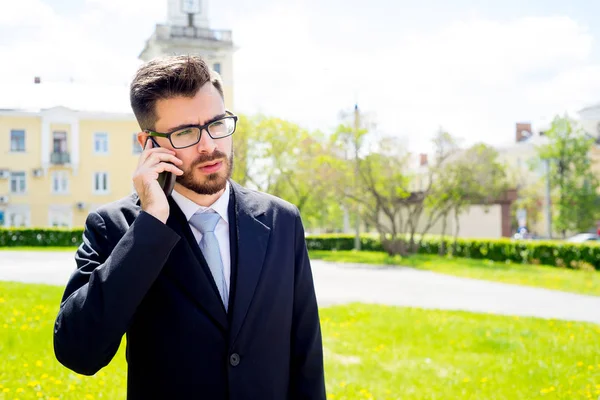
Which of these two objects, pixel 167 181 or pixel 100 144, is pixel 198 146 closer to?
pixel 167 181

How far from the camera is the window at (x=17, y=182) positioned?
35.4 metres

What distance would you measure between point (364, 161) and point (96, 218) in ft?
82.9

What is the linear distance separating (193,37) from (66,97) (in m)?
9.33

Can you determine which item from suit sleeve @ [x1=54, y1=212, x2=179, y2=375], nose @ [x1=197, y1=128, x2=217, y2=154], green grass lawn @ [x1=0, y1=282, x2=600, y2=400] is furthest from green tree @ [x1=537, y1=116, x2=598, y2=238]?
suit sleeve @ [x1=54, y1=212, x2=179, y2=375]

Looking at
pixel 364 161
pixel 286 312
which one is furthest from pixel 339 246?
pixel 286 312

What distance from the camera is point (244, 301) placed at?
6.66 ft

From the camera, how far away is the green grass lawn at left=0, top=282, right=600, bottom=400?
19.3ft

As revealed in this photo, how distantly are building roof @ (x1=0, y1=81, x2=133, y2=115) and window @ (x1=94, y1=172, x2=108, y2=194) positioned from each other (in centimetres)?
380

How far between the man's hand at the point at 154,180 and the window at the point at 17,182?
36864mm

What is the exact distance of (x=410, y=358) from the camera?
7.48 m

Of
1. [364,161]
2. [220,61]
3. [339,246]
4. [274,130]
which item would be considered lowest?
[339,246]

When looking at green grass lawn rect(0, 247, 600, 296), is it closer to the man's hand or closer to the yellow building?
the yellow building

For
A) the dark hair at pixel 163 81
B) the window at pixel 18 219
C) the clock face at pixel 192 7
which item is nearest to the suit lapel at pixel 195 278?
the dark hair at pixel 163 81

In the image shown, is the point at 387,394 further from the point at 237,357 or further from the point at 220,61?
the point at 220,61
